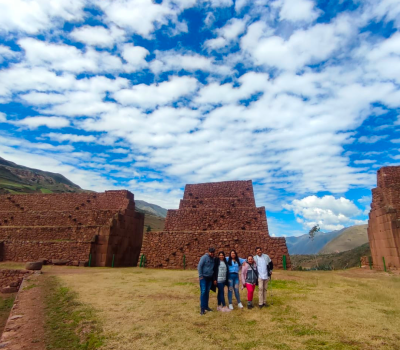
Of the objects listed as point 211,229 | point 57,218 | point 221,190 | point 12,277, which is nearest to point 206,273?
point 12,277

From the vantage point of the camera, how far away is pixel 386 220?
18.2 meters

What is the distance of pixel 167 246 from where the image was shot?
19.7 m

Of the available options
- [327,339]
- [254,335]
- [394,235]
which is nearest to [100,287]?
[254,335]

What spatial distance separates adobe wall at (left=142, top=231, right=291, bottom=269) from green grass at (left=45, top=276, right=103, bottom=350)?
1056 cm

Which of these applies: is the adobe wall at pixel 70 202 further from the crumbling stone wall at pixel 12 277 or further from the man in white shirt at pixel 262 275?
the man in white shirt at pixel 262 275

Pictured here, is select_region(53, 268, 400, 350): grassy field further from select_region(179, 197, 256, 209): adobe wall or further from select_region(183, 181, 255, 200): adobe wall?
select_region(183, 181, 255, 200): adobe wall

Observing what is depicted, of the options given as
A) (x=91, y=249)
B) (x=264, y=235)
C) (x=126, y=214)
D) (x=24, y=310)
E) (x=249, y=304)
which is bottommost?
(x=24, y=310)

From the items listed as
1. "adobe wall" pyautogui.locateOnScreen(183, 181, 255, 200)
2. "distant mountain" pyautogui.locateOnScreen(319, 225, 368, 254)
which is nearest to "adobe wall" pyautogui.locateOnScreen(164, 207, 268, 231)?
"adobe wall" pyautogui.locateOnScreen(183, 181, 255, 200)

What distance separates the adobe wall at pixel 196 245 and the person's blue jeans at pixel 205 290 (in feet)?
37.7

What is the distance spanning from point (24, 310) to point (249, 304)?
668cm

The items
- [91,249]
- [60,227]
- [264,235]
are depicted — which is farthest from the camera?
[60,227]

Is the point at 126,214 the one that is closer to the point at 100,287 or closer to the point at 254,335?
the point at 100,287

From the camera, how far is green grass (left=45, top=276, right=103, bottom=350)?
5000mm

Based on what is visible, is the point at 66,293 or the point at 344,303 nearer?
the point at 344,303
